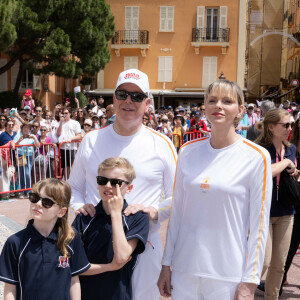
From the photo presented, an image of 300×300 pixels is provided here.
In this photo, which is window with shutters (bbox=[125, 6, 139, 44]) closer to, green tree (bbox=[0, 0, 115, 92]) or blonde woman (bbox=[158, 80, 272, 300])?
green tree (bbox=[0, 0, 115, 92])

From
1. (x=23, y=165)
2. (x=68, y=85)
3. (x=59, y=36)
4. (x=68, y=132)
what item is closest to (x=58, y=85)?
(x=68, y=85)

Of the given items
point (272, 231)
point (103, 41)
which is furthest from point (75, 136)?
point (103, 41)

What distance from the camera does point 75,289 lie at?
2562mm

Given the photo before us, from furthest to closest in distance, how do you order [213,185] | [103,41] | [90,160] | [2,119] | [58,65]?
[103,41] → [58,65] → [2,119] → [90,160] → [213,185]

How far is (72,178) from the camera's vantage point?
299cm

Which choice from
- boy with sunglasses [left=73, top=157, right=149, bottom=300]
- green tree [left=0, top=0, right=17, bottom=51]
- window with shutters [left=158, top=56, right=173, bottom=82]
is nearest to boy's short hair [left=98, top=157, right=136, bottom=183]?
boy with sunglasses [left=73, top=157, right=149, bottom=300]


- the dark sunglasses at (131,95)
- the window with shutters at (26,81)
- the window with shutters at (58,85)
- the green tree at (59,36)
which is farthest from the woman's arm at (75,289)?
the window with shutters at (58,85)

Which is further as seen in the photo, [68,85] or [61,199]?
[68,85]

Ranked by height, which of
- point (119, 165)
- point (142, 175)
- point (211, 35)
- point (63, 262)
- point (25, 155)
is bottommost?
point (25, 155)

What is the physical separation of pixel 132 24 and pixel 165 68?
4014mm

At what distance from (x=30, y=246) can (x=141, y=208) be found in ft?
2.13

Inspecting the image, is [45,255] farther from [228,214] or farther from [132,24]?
[132,24]

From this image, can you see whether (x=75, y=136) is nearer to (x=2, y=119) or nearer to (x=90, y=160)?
(x=2, y=119)

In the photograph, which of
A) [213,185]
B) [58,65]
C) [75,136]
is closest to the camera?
[213,185]
